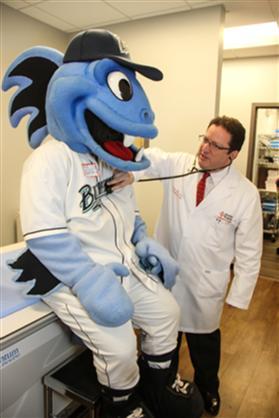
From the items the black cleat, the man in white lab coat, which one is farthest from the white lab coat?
the black cleat

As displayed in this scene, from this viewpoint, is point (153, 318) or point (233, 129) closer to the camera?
point (153, 318)

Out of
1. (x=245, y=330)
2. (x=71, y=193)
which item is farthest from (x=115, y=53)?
(x=245, y=330)

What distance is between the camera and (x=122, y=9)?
9.00ft

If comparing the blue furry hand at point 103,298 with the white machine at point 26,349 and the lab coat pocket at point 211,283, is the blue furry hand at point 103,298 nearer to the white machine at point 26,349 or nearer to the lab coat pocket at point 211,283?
the white machine at point 26,349

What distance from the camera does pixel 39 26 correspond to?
10.4 ft

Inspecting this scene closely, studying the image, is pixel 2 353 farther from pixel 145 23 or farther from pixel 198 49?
pixel 145 23

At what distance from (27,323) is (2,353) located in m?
0.11

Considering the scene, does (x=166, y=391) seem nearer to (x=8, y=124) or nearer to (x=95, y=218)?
(x=95, y=218)

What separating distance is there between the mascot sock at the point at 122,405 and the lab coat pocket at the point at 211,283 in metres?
0.65

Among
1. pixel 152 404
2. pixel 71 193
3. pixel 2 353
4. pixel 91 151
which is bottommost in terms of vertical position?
pixel 152 404

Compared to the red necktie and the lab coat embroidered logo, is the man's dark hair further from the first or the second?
the lab coat embroidered logo

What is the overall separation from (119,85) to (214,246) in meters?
0.89

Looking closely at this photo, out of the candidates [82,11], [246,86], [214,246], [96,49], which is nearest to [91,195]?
[96,49]

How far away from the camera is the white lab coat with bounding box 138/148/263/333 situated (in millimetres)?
1574
